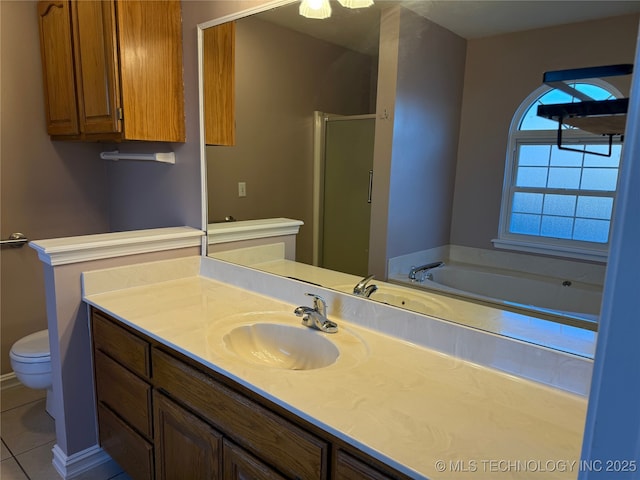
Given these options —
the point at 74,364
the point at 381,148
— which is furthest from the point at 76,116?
the point at 381,148

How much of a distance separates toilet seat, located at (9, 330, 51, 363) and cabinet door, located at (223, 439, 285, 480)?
1.35 meters

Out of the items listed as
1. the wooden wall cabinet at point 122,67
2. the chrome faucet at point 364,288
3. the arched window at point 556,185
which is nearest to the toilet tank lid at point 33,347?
the wooden wall cabinet at point 122,67

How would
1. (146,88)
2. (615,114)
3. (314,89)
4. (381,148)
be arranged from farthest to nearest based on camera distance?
(146,88), (314,89), (381,148), (615,114)

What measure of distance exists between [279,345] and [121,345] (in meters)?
0.62

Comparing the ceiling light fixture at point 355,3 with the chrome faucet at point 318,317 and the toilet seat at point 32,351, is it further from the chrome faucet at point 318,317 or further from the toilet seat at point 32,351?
the toilet seat at point 32,351

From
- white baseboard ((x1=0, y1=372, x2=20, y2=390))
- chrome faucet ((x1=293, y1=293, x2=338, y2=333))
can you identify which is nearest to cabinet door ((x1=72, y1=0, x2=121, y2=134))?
chrome faucet ((x1=293, y1=293, x2=338, y2=333))

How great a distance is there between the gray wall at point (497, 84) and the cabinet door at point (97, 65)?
153 centimetres

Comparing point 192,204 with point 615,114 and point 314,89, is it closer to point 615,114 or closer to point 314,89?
point 314,89

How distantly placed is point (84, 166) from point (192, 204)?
109cm

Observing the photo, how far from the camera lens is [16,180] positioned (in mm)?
2459

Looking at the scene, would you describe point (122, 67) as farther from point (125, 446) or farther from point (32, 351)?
point (125, 446)

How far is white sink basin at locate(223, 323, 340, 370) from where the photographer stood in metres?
1.41

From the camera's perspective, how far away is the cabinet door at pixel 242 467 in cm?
106

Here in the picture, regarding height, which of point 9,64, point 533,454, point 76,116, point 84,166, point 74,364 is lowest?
point 74,364
